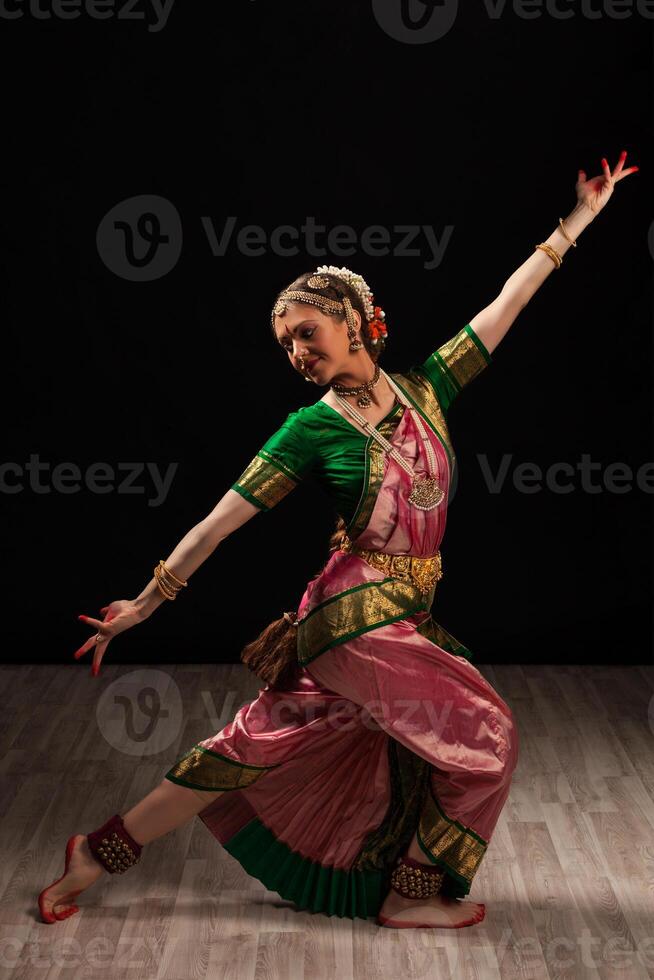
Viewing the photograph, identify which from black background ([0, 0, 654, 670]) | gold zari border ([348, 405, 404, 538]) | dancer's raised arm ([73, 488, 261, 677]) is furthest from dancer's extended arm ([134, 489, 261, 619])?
black background ([0, 0, 654, 670])

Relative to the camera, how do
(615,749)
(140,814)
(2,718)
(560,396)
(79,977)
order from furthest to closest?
(560,396)
(2,718)
(615,749)
(140,814)
(79,977)

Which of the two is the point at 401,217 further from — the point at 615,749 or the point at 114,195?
the point at 615,749

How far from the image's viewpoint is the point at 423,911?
3.21 m

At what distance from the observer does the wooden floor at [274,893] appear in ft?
9.96

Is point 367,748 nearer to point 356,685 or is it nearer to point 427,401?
point 356,685

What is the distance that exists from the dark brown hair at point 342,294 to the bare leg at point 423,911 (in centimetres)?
109

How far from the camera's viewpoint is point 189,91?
15.6ft

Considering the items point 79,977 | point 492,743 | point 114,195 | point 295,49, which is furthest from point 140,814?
point 295,49

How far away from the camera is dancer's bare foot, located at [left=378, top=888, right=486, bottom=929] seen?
10.5ft

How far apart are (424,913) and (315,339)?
1.29 meters

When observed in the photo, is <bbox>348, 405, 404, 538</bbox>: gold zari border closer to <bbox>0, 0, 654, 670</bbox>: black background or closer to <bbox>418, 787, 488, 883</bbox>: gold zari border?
<bbox>418, 787, 488, 883</bbox>: gold zari border

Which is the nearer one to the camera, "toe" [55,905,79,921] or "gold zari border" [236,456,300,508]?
"gold zari border" [236,456,300,508]

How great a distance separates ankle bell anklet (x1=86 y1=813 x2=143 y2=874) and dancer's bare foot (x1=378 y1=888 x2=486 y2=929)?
57cm

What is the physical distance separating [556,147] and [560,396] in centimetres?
83
